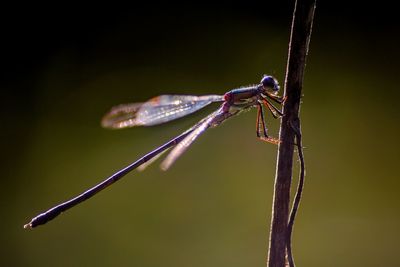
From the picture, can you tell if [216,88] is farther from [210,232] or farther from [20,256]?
[20,256]

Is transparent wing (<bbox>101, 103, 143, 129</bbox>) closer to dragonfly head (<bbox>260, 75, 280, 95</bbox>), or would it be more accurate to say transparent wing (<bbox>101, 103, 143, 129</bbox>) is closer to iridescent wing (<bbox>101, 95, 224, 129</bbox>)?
iridescent wing (<bbox>101, 95, 224, 129</bbox>)

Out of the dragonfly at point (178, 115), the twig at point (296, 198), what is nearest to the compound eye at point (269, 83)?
the dragonfly at point (178, 115)

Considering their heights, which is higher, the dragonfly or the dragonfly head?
the dragonfly head

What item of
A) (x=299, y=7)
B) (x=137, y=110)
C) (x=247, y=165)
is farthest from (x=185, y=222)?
(x=299, y=7)

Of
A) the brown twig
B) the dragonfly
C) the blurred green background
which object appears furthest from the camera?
the blurred green background

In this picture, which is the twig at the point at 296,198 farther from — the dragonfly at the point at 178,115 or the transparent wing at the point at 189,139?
the transparent wing at the point at 189,139

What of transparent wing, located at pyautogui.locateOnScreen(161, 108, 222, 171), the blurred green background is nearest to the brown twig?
transparent wing, located at pyautogui.locateOnScreen(161, 108, 222, 171)
